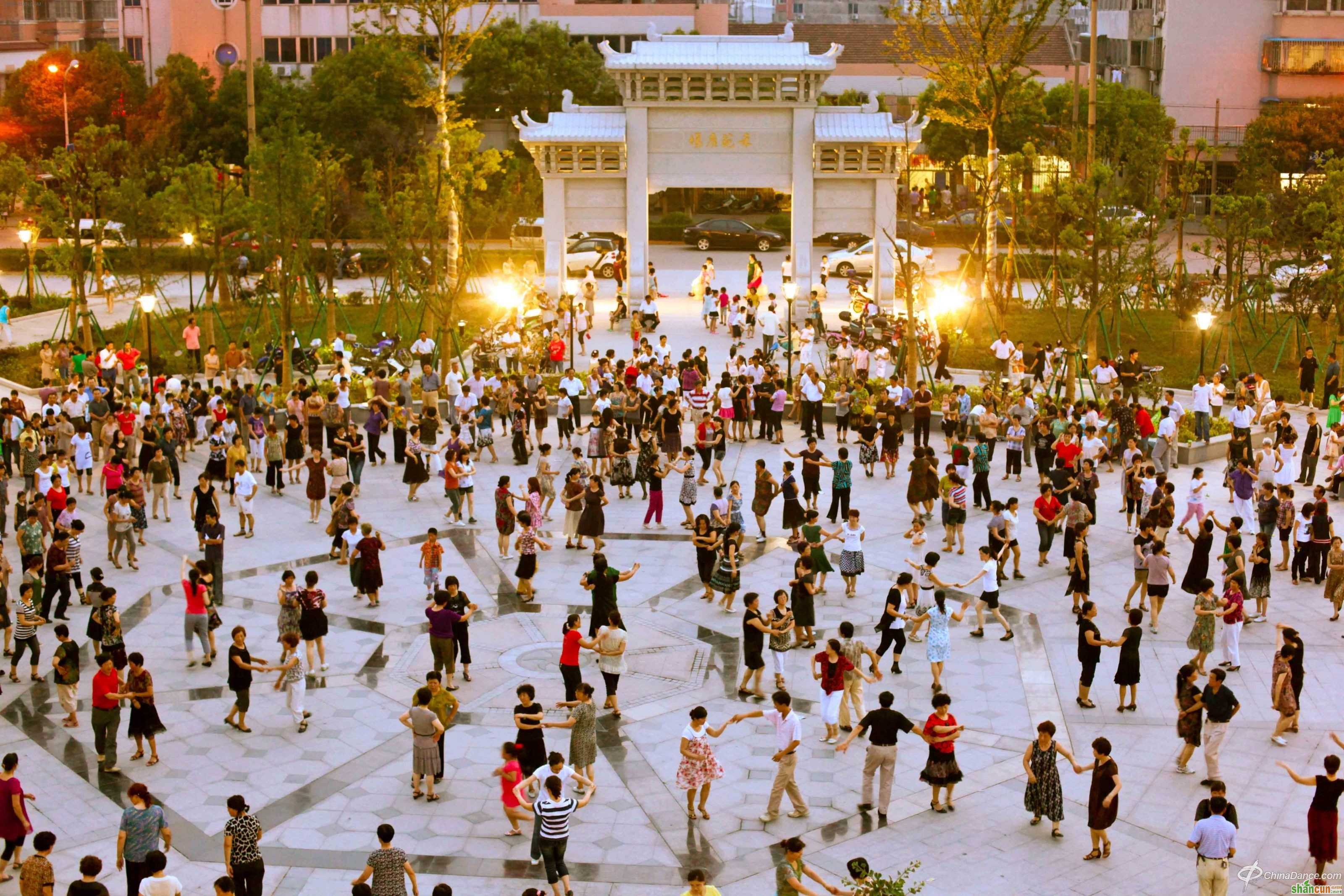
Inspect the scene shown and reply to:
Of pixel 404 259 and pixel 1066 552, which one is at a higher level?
pixel 404 259

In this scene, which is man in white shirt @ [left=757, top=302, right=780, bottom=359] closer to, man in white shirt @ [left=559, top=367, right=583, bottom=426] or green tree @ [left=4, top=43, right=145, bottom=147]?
man in white shirt @ [left=559, top=367, right=583, bottom=426]

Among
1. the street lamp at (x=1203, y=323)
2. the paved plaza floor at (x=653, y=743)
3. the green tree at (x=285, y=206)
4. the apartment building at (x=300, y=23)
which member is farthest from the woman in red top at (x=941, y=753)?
the apartment building at (x=300, y=23)

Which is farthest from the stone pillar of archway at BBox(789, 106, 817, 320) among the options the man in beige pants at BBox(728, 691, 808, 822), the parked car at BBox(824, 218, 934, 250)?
the man in beige pants at BBox(728, 691, 808, 822)

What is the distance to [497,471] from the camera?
1090 inches

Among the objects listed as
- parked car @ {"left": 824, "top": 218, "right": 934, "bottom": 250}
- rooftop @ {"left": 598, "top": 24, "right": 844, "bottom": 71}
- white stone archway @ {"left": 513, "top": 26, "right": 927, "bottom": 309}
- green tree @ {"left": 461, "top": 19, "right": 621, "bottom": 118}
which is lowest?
parked car @ {"left": 824, "top": 218, "right": 934, "bottom": 250}

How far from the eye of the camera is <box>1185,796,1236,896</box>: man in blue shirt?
43.4 feet

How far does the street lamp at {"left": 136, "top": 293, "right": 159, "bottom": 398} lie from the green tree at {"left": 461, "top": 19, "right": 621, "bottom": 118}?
32.4 meters

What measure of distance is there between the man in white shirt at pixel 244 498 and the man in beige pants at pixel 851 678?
33.6 ft

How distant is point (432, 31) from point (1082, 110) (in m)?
29.9

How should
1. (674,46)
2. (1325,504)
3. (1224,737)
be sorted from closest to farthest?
(1224,737), (1325,504), (674,46)

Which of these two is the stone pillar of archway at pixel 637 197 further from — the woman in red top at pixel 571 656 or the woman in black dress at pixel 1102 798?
the woman in black dress at pixel 1102 798

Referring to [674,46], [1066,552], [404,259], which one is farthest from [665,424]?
[674,46]

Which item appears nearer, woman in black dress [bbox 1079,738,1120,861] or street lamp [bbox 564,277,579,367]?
woman in black dress [bbox 1079,738,1120,861]

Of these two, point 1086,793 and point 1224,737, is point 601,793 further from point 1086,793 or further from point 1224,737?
point 1224,737
